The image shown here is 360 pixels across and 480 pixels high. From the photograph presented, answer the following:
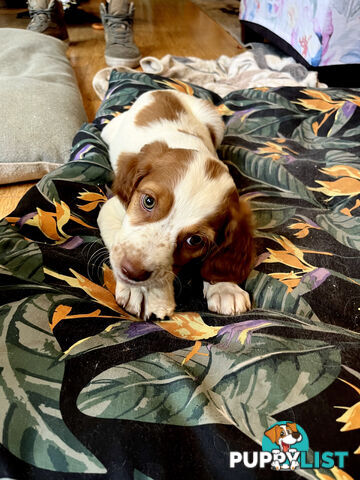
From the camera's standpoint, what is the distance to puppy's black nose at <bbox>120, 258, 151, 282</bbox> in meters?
1.13

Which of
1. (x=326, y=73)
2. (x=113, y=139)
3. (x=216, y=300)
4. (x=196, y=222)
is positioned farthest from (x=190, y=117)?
(x=326, y=73)

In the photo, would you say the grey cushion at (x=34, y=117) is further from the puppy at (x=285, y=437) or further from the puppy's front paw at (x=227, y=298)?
the puppy at (x=285, y=437)

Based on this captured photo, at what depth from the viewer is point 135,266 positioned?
3.73 ft

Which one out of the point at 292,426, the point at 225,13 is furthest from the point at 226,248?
the point at 225,13

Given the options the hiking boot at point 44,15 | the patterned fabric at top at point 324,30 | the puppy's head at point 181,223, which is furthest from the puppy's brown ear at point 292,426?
the hiking boot at point 44,15

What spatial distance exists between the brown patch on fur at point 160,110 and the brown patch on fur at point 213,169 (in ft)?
1.90

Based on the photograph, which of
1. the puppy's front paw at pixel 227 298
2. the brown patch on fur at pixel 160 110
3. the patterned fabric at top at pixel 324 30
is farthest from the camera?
the patterned fabric at top at pixel 324 30

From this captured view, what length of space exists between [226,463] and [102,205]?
118 cm

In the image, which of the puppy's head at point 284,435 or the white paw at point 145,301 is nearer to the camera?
the puppy's head at point 284,435

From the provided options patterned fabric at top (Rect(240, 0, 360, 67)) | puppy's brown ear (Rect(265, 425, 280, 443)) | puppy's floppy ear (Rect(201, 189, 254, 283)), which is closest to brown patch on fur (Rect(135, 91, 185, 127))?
puppy's floppy ear (Rect(201, 189, 254, 283))

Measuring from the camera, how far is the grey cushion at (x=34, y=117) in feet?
6.79

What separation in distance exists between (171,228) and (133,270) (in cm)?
19

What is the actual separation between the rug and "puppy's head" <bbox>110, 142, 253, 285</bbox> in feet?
15.6

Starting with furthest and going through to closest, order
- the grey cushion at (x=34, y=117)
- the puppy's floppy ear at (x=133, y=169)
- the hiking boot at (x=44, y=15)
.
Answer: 1. the hiking boot at (x=44, y=15)
2. the grey cushion at (x=34, y=117)
3. the puppy's floppy ear at (x=133, y=169)
